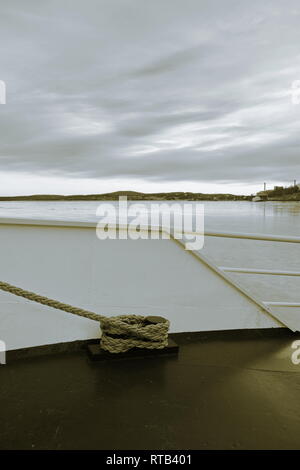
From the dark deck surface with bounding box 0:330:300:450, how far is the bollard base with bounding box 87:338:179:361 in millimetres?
33

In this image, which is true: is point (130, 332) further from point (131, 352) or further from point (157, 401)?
point (157, 401)

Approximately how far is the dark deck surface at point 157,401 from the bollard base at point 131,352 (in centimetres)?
3

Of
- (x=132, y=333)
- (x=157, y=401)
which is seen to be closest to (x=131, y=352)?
(x=132, y=333)

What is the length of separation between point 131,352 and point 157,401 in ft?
1.28

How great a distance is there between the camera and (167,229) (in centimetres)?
200

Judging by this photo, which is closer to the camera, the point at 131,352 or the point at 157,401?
the point at 157,401

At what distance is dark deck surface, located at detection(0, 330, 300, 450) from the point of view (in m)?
1.24

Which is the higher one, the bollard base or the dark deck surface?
the bollard base

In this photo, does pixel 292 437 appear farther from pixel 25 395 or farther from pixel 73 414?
pixel 25 395

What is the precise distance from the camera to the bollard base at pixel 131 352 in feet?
5.86

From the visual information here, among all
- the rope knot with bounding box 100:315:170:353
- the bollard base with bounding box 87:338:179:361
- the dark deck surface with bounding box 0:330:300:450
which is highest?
the rope knot with bounding box 100:315:170:353

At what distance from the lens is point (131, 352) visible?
1.83 meters

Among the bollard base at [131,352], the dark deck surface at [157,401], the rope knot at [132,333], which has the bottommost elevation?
the dark deck surface at [157,401]
